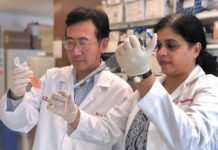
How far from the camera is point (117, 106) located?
3.62ft

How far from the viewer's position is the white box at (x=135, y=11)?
2395 millimetres

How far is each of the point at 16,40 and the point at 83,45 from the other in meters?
4.51

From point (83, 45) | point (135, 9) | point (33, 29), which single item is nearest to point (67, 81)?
point (83, 45)

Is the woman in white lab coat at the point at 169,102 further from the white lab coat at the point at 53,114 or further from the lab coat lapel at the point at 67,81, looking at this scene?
the lab coat lapel at the point at 67,81

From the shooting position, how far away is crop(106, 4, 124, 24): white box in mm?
2602

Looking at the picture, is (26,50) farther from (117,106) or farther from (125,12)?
(117,106)

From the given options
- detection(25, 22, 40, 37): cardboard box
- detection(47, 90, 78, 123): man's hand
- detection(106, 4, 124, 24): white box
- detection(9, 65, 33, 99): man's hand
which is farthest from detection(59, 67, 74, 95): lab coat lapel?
detection(25, 22, 40, 37): cardboard box

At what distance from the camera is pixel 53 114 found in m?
1.25

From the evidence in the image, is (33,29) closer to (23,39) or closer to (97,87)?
(23,39)

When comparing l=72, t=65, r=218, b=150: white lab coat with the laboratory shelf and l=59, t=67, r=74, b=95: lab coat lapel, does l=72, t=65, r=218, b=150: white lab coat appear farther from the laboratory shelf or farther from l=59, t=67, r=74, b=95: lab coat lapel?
the laboratory shelf

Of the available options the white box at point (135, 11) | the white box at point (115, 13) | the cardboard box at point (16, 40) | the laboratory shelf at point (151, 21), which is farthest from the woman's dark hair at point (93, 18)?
the cardboard box at point (16, 40)

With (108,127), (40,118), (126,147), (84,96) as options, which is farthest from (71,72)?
(126,147)

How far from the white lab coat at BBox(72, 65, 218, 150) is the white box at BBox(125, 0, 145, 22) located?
Result: 1.53m

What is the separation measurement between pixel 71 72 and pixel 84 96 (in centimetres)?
18
